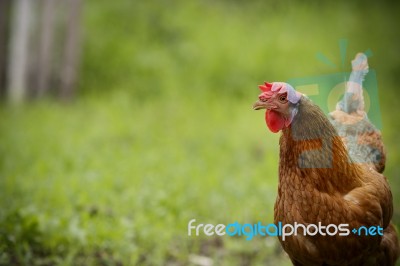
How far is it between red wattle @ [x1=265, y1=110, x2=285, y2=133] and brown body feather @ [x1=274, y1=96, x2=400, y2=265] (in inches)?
2.0

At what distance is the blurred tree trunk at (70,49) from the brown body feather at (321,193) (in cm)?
590

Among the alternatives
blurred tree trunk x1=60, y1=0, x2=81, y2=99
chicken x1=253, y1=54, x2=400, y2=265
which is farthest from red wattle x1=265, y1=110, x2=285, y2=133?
blurred tree trunk x1=60, y1=0, x2=81, y2=99

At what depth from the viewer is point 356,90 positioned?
9.60 ft

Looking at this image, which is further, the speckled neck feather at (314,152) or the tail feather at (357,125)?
the tail feather at (357,125)

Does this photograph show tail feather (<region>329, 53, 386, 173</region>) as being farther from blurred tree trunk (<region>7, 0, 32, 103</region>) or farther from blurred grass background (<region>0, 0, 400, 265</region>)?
blurred tree trunk (<region>7, 0, 32, 103</region>)

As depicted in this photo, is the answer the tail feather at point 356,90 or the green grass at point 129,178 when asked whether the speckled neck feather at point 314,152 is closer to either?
the tail feather at point 356,90

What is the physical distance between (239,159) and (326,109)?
319cm

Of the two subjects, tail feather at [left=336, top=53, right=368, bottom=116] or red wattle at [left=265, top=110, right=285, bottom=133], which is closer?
red wattle at [left=265, top=110, right=285, bottom=133]

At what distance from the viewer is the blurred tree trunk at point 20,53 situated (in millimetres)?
7688

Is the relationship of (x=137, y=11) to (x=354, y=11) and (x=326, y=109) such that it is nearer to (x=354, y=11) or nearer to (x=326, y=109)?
(x=354, y=11)

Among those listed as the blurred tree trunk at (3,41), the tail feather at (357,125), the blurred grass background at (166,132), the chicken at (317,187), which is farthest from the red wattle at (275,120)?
the blurred tree trunk at (3,41)

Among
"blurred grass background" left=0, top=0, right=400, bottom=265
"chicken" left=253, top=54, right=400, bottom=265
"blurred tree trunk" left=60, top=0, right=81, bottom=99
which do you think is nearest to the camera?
"chicken" left=253, top=54, right=400, bottom=265

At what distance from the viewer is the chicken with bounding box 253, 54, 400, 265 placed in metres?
2.47

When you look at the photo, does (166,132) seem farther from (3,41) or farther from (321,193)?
(321,193)
